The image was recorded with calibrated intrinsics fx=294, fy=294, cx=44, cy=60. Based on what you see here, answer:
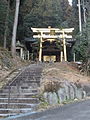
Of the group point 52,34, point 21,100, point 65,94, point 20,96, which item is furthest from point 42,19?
point 21,100

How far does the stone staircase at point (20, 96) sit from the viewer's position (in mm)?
10453

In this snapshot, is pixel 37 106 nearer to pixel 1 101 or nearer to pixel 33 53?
pixel 1 101

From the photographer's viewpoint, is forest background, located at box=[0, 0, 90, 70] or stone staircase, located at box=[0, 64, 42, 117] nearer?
stone staircase, located at box=[0, 64, 42, 117]

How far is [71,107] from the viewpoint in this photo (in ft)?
36.2

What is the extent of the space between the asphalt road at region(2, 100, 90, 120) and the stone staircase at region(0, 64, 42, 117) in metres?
0.80

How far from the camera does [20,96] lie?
11852 mm

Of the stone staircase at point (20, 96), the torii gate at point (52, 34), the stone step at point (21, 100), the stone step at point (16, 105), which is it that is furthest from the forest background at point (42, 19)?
the stone step at point (16, 105)

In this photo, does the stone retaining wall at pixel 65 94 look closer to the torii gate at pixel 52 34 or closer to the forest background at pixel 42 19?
the forest background at pixel 42 19

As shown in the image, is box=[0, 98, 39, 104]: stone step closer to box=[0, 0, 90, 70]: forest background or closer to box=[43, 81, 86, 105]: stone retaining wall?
box=[43, 81, 86, 105]: stone retaining wall

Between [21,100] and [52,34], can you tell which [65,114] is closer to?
[21,100]

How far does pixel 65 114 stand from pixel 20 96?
2.77m

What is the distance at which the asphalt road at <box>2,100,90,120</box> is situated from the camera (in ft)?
29.9

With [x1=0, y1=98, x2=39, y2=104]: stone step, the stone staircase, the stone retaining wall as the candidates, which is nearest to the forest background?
the stone retaining wall

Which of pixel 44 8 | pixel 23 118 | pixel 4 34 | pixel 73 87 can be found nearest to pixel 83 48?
pixel 73 87
